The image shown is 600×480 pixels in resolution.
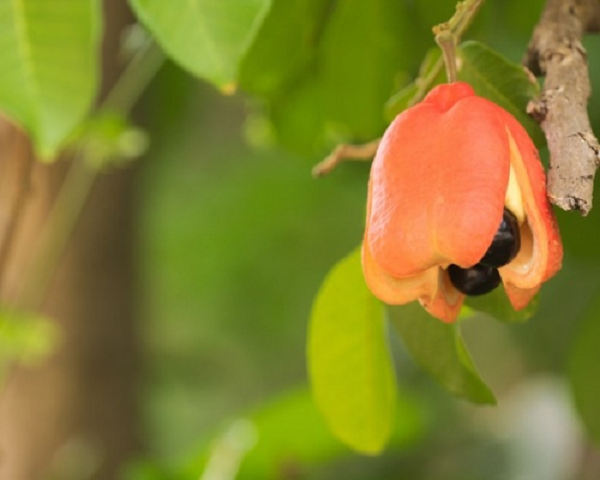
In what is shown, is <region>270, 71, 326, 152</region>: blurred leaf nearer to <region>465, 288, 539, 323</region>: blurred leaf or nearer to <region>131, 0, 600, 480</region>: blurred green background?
<region>131, 0, 600, 480</region>: blurred green background

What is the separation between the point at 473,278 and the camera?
47cm

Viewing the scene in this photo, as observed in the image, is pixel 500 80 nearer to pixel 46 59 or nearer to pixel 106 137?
pixel 46 59

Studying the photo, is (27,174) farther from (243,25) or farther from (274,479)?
(274,479)

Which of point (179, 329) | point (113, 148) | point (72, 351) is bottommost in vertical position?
point (179, 329)

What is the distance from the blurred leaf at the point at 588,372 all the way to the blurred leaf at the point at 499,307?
0.26 m

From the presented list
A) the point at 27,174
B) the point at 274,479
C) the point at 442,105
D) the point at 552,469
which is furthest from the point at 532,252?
the point at 552,469

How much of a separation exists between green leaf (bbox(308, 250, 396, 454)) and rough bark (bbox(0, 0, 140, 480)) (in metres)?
0.81

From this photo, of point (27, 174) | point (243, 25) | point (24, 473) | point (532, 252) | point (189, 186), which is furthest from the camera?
point (189, 186)

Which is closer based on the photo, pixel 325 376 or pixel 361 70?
pixel 325 376

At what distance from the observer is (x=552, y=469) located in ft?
5.32

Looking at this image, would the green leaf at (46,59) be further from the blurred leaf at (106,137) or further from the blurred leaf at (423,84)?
the blurred leaf at (106,137)

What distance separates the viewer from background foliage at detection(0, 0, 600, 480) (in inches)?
24.5

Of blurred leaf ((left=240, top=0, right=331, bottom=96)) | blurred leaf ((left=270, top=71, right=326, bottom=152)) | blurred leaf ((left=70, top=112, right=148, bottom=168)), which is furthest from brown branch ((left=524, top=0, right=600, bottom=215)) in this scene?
blurred leaf ((left=70, top=112, right=148, bottom=168))

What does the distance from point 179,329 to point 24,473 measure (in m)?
1.05
